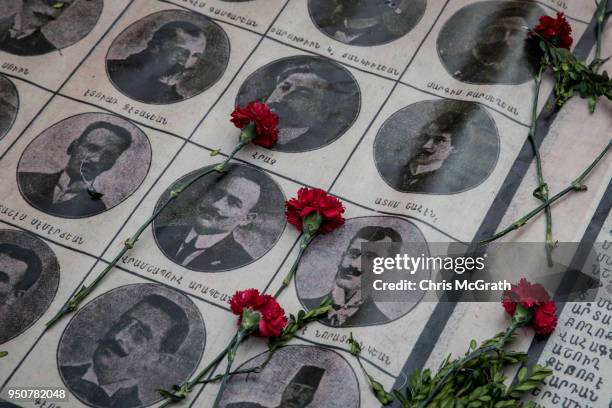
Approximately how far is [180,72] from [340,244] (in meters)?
0.47

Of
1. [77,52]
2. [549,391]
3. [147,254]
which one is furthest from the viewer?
[77,52]

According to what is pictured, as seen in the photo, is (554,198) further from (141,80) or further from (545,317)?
(141,80)

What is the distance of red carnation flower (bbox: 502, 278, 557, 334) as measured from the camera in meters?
1.30

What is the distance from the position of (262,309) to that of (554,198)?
539mm

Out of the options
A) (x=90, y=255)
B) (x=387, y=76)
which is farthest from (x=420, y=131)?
(x=90, y=255)

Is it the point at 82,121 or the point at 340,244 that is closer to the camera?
the point at 340,244

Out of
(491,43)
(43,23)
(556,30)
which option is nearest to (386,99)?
(491,43)

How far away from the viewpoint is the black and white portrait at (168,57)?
1583mm

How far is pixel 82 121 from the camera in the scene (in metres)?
1.55

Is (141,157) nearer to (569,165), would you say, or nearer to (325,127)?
(325,127)

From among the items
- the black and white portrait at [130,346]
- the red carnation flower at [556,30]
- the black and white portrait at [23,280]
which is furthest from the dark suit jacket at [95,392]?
the red carnation flower at [556,30]

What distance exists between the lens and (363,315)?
4.43ft

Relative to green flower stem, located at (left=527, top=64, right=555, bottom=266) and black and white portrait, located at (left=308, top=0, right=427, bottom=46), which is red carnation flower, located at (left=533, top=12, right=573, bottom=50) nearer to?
green flower stem, located at (left=527, top=64, right=555, bottom=266)

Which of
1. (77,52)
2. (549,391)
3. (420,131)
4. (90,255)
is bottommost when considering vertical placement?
(90,255)
